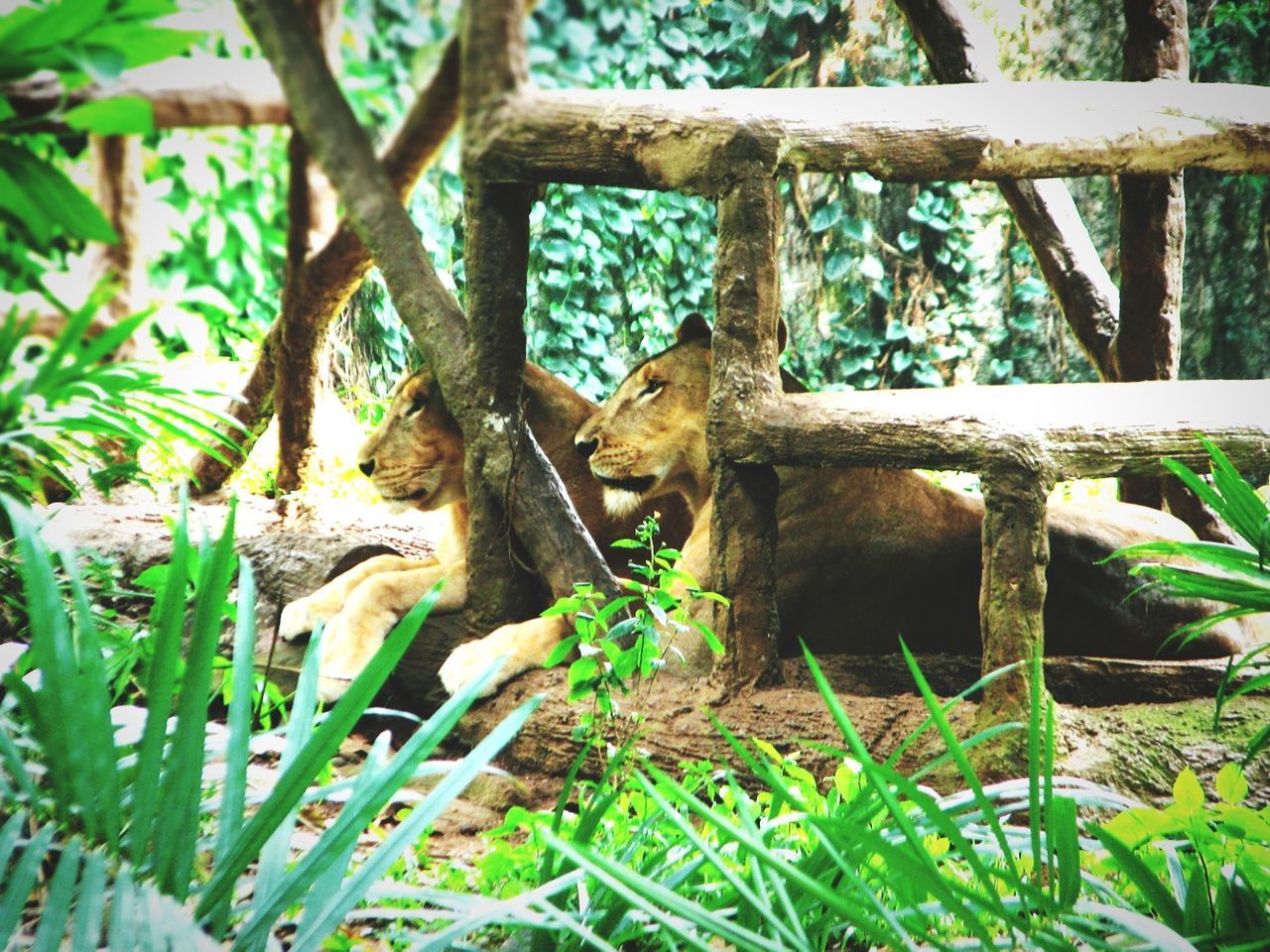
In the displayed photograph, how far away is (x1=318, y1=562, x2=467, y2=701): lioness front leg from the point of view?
269 centimetres

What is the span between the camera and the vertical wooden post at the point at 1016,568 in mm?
2223

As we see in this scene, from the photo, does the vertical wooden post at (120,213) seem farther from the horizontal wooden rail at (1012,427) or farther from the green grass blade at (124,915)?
the horizontal wooden rail at (1012,427)

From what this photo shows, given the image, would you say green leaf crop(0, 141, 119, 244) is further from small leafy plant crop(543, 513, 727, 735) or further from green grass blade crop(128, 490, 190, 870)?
small leafy plant crop(543, 513, 727, 735)

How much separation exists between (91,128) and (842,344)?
2199mm

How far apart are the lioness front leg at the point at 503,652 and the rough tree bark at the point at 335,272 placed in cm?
71

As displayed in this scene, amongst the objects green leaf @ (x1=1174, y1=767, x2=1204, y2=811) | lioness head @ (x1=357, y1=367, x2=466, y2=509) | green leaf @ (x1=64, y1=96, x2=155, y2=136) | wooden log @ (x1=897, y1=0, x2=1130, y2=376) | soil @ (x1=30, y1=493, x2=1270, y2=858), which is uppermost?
green leaf @ (x1=64, y1=96, x2=155, y2=136)

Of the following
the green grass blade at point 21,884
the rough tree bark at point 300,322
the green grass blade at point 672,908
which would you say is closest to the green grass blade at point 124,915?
the green grass blade at point 21,884

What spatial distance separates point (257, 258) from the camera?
2203 mm

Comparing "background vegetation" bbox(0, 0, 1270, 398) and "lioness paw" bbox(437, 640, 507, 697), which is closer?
"background vegetation" bbox(0, 0, 1270, 398)

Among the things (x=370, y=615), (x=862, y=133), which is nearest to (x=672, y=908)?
(x=370, y=615)

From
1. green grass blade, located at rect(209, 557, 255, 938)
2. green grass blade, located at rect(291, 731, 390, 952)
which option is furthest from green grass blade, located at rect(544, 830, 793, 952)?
green grass blade, located at rect(209, 557, 255, 938)

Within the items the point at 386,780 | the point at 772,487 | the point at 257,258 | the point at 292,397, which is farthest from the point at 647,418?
the point at 386,780

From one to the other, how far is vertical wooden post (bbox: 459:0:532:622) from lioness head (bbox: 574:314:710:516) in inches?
12.1

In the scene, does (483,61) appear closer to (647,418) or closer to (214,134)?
(214,134)
